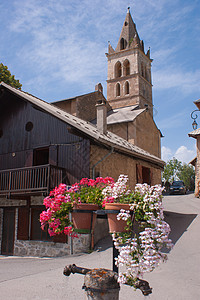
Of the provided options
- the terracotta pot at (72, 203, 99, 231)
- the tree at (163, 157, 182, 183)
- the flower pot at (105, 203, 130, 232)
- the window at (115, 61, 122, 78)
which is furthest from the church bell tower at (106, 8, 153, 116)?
the flower pot at (105, 203, 130, 232)

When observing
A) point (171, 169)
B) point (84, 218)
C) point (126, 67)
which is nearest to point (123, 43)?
point (126, 67)

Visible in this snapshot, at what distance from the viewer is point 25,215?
1109cm

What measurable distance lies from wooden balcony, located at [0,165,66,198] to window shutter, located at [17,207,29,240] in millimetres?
1061

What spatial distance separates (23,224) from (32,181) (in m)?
2.17

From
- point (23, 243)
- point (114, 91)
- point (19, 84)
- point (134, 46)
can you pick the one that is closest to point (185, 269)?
point (23, 243)

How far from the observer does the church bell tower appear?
41.0 metres

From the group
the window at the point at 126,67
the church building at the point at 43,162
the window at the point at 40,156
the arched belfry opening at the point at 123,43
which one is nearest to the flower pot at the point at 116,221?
the church building at the point at 43,162

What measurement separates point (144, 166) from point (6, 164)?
281 inches

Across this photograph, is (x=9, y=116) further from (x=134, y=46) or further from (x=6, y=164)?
(x=134, y=46)

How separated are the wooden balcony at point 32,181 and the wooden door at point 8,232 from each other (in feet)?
4.23

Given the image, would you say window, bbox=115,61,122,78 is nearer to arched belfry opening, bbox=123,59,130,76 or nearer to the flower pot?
arched belfry opening, bbox=123,59,130,76

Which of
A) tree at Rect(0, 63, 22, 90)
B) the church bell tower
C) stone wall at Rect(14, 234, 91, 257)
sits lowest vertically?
stone wall at Rect(14, 234, 91, 257)

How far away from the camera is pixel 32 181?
10.2 metres

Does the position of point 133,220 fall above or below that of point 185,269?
above
